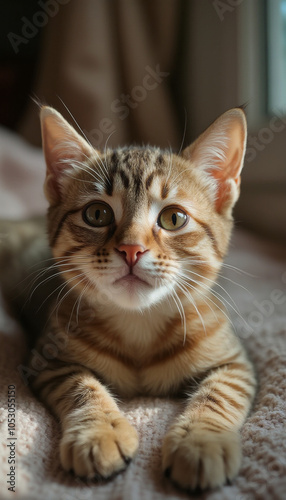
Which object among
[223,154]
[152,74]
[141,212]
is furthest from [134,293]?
[152,74]

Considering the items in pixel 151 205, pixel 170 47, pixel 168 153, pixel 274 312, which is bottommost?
pixel 274 312

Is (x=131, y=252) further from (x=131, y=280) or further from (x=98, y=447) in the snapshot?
(x=98, y=447)

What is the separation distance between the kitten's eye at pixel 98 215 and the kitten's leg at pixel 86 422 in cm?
32

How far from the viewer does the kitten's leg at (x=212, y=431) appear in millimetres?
618

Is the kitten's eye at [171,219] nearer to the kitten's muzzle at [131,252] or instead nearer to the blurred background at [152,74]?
the kitten's muzzle at [131,252]

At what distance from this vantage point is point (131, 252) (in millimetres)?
792

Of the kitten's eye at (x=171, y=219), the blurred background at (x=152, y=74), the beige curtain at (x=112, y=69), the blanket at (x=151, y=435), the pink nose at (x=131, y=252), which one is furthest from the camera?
the beige curtain at (x=112, y=69)

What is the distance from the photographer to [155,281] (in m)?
0.82

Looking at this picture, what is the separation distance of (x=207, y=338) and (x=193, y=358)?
6 cm

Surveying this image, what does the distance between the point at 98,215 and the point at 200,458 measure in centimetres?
52

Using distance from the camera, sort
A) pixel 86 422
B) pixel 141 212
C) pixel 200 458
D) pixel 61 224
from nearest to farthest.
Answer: pixel 200 458, pixel 86 422, pixel 141 212, pixel 61 224

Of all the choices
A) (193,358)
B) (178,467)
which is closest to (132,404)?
(193,358)

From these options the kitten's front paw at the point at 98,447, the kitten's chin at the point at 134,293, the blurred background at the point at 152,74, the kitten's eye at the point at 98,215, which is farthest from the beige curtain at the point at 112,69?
the kitten's front paw at the point at 98,447

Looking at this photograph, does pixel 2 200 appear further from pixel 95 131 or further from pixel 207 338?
pixel 207 338
